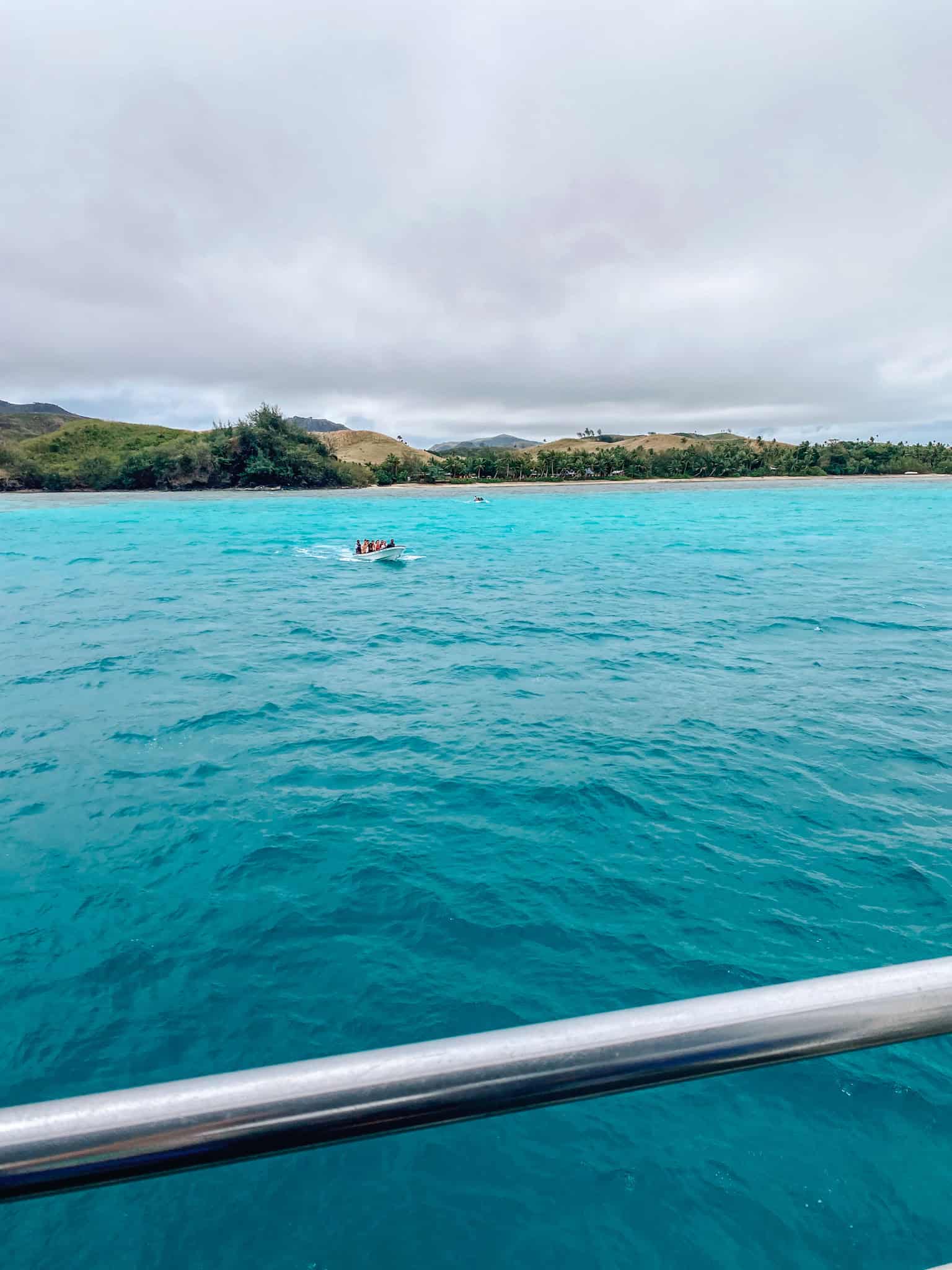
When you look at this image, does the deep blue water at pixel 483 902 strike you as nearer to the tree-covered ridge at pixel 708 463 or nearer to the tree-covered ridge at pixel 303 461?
the tree-covered ridge at pixel 303 461

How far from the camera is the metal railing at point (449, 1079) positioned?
0.82 metres

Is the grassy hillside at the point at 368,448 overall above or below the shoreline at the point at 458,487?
above

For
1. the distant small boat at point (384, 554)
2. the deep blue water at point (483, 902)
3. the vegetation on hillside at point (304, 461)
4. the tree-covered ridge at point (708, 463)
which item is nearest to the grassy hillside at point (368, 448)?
the vegetation on hillside at point (304, 461)

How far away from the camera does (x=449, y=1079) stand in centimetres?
88

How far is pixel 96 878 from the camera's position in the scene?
7266mm

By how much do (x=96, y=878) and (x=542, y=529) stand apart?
47.9m

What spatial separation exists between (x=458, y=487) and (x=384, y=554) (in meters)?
85.5

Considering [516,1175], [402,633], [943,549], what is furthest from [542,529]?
[516,1175]

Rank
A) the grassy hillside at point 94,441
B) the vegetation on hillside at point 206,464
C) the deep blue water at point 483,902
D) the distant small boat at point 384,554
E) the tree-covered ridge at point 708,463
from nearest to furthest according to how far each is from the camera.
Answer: the deep blue water at point 483,902, the distant small boat at point 384,554, the vegetation on hillside at point 206,464, the grassy hillside at point 94,441, the tree-covered ridge at point 708,463

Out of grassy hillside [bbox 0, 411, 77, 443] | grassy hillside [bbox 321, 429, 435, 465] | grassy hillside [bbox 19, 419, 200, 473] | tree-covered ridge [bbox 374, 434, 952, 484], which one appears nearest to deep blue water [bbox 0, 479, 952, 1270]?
grassy hillside [bbox 19, 419, 200, 473]

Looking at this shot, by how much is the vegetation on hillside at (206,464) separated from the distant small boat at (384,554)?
248 ft

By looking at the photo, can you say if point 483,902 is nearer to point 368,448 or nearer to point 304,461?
point 304,461

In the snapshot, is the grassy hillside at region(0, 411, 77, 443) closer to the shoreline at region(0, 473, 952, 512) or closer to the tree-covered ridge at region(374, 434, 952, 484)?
the shoreline at region(0, 473, 952, 512)

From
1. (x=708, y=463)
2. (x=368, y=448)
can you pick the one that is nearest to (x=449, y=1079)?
(x=708, y=463)
